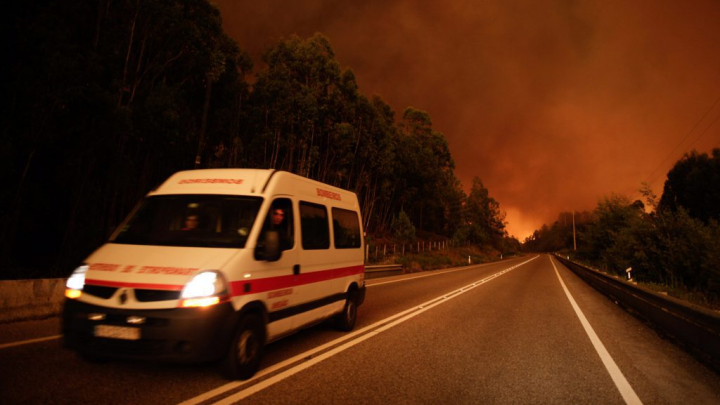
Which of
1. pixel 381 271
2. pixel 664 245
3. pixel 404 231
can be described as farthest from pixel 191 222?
pixel 404 231

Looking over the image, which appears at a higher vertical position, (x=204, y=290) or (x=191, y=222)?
(x=191, y=222)

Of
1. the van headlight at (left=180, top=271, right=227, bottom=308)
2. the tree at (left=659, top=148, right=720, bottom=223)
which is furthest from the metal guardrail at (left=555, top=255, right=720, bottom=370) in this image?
the tree at (left=659, top=148, right=720, bottom=223)

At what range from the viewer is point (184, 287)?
380 cm

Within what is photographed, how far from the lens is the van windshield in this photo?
449 cm

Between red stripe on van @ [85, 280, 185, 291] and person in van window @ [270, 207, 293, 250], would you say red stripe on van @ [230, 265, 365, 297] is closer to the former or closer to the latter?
person in van window @ [270, 207, 293, 250]

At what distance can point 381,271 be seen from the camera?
21.5 meters

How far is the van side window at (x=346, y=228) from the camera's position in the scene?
6959 mm

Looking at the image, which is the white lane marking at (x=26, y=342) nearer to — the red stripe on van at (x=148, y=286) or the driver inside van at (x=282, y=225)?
the red stripe on van at (x=148, y=286)

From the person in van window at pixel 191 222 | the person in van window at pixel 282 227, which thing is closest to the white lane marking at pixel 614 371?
the person in van window at pixel 282 227

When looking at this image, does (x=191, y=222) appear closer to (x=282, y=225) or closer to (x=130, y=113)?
(x=282, y=225)

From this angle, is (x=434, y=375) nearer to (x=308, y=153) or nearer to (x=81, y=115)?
(x=81, y=115)

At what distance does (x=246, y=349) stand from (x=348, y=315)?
305 centimetres

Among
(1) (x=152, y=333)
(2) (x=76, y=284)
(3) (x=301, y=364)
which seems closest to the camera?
(1) (x=152, y=333)

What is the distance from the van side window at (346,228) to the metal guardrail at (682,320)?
5489 mm
